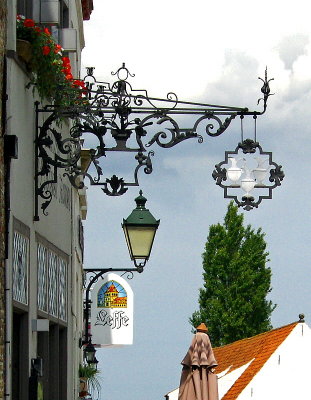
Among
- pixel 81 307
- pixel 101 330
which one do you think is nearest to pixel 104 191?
pixel 101 330

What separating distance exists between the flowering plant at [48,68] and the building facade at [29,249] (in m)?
0.14

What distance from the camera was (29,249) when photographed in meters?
13.0

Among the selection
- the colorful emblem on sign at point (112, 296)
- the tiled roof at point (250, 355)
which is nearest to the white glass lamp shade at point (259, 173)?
the colorful emblem on sign at point (112, 296)

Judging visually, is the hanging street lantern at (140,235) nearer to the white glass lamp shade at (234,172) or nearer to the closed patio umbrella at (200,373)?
the white glass lamp shade at (234,172)

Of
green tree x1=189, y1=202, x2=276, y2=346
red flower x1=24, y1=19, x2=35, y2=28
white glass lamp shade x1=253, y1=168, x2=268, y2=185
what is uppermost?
green tree x1=189, y1=202, x2=276, y2=346

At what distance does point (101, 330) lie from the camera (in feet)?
66.0

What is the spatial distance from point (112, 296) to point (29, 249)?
7408 millimetres

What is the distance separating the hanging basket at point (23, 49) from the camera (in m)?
12.6

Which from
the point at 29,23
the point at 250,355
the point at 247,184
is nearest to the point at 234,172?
the point at 247,184

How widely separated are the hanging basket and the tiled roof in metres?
22.8

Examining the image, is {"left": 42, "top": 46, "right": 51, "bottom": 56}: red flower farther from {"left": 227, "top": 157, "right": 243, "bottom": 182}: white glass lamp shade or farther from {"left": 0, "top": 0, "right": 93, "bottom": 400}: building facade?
{"left": 227, "top": 157, "right": 243, "bottom": 182}: white glass lamp shade

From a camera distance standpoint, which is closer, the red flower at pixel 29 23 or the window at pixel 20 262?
the window at pixel 20 262

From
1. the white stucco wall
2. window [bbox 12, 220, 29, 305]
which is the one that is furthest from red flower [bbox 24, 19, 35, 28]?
window [bbox 12, 220, 29, 305]

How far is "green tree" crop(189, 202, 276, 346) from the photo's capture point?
222ft
